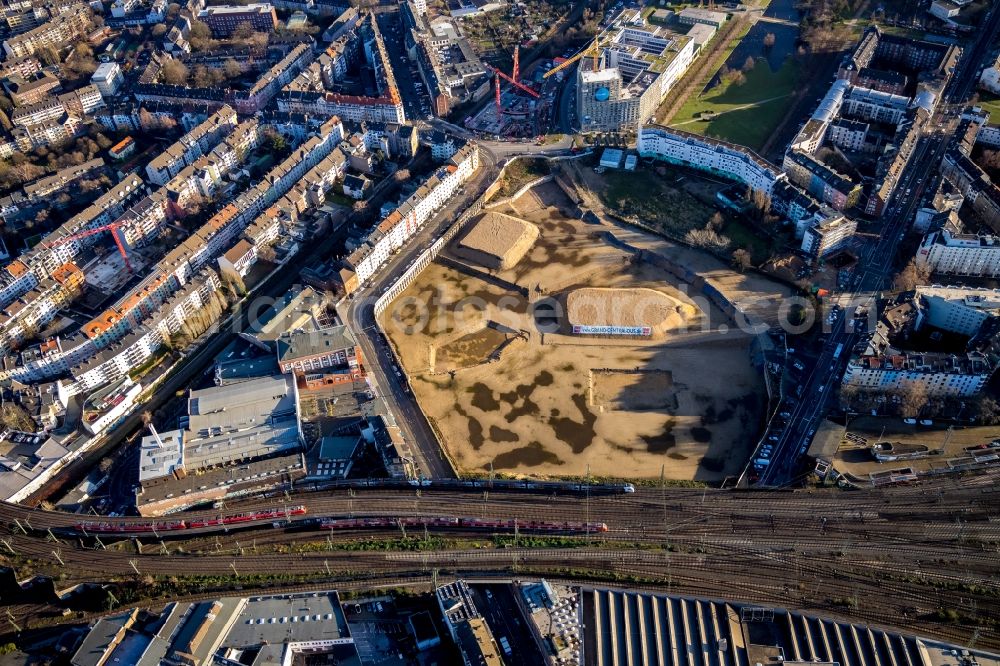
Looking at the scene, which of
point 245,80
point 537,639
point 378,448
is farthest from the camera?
point 245,80

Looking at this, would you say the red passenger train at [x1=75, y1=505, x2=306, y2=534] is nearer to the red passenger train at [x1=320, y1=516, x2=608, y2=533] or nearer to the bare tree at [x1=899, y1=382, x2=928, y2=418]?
the red passenger train at [x1=320, y1=516, x2=608, y2=533]

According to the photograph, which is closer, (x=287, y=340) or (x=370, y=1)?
(x=287, y=340)

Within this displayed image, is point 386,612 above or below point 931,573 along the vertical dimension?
below

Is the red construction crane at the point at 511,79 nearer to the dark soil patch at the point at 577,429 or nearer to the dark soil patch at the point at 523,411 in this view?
the dark soil patch at the point at 523,411

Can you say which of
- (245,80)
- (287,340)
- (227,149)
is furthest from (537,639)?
(245,80)

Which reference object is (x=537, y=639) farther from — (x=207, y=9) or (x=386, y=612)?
(x=207, y=9)

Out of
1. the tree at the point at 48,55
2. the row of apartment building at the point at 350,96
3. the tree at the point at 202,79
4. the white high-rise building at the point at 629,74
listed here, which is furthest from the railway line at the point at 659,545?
the tree at the point at 48,55

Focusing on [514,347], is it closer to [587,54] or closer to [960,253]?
[960,253]
